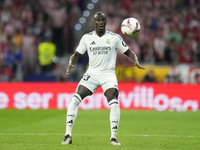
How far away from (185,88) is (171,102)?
2.50 feet

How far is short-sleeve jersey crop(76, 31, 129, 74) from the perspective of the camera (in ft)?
23.6

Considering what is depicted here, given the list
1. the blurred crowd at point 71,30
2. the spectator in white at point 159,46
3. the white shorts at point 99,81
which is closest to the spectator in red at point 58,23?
the blurred crowd at point 71,30

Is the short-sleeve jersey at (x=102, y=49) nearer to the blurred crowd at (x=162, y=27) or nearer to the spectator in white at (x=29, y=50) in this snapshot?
the blurred crowd at (x=162, y=27)

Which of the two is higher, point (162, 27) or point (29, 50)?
point (162, 27)

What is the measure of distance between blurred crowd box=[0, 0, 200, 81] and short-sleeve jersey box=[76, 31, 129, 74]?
929 centimetres

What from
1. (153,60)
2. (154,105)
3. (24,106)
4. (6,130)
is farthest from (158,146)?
(153,60)

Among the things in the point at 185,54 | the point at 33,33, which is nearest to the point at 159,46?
the point at 185,54

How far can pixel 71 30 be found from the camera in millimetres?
19266

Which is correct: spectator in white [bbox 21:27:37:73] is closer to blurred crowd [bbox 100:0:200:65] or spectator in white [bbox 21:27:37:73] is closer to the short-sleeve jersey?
blurred crowd [bbox 100:0:200:65]

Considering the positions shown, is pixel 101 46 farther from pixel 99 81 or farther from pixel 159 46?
pixel 159 46

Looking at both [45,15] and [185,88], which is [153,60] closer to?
[185,88]

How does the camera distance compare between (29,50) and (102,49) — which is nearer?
(102,49)

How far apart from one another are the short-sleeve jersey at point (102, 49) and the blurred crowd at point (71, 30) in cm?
929

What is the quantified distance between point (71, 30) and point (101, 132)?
1088 cm
